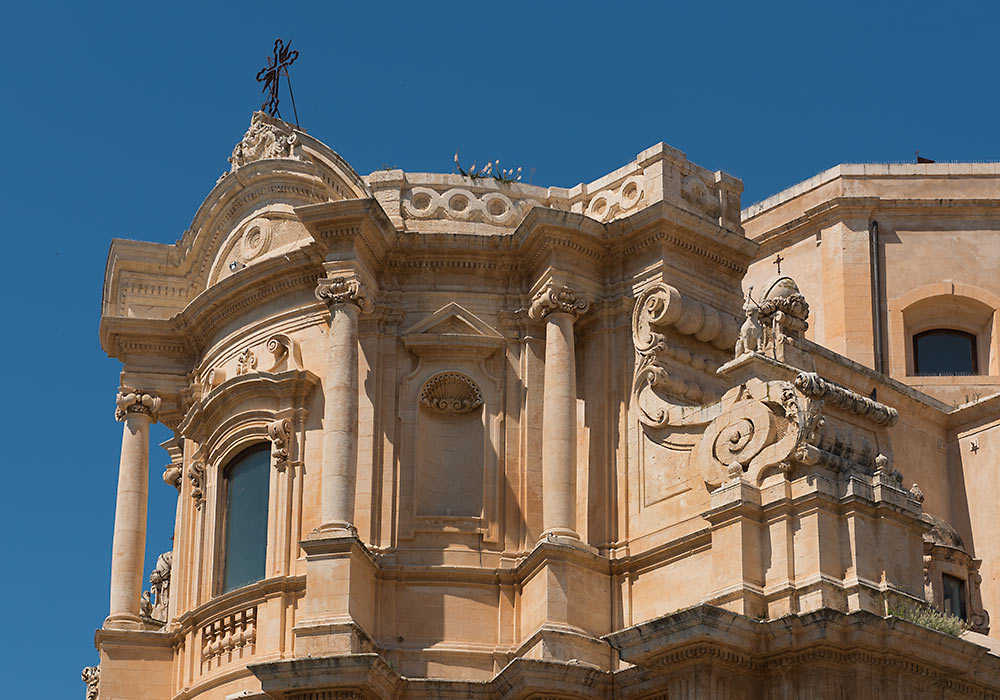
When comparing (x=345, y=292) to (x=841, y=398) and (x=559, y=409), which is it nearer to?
(x=559, y=409)

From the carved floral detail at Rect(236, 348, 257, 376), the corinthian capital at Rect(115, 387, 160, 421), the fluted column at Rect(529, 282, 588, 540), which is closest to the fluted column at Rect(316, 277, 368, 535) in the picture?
the carved floral detail at Rect(236, 348, 257, 376)

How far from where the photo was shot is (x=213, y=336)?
26578mm

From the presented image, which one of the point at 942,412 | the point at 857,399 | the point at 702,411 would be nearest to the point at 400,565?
the point at 702,411

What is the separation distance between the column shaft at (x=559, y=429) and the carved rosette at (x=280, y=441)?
296 cm

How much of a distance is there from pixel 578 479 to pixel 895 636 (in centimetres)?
479

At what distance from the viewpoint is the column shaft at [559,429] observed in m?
23.7

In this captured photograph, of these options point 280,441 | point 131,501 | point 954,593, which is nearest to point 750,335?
point 280,441

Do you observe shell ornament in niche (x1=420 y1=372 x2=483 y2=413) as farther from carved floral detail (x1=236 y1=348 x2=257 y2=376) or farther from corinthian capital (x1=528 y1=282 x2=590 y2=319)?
carved floral detail (x1=236 y1=348 x2=257 y2=376)

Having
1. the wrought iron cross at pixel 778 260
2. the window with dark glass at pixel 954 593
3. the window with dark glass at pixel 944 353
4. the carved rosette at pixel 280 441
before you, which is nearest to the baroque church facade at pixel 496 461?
the carved rosette at pixel 280 441

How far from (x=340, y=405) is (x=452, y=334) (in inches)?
70.1


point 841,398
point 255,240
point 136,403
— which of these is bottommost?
point 841,398

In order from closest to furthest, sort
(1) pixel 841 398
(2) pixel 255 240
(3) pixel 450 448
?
1. (1) pixel 841 398
2. (3) pixel 450 448
3. (2) pixel 255 240

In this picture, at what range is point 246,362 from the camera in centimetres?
2572

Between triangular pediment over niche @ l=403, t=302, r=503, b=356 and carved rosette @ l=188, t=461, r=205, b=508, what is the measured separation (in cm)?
311
